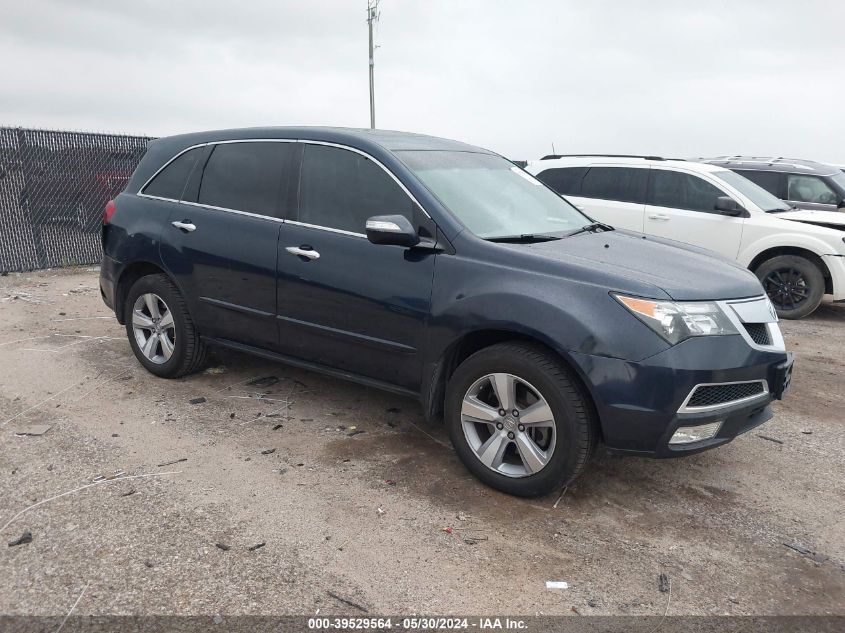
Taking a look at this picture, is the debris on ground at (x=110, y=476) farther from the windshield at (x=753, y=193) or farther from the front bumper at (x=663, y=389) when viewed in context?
the windshield at (x=753, y=193)

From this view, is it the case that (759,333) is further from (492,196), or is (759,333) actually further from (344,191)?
(344,191)

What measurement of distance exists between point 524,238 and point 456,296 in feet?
1.90

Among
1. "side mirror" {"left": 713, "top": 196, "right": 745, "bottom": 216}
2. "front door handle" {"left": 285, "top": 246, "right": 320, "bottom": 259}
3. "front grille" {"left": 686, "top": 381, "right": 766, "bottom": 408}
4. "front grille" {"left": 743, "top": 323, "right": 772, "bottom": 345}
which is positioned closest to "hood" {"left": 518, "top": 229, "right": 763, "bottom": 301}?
"front grille" {"left": 743, "top": 323, "right": 772, "bottom": 345}

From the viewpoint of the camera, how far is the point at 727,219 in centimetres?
834

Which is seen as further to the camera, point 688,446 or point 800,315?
point 800,315

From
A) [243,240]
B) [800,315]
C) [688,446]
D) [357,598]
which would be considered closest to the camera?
[357,598]

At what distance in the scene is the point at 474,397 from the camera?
3609mm

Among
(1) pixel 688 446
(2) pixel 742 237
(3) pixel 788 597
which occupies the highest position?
(2) pixel 742 237

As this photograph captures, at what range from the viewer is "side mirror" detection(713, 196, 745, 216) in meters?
8.19

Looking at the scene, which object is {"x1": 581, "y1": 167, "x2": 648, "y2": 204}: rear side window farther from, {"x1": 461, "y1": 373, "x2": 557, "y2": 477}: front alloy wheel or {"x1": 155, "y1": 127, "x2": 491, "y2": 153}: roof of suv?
{"x1": 461, "y1": 373, "x2": 557, "y2": 477}: front alloy wheel

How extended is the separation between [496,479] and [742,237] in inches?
241

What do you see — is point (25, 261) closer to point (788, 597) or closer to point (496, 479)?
point (496, 479)

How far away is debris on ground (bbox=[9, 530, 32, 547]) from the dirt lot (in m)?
0.03

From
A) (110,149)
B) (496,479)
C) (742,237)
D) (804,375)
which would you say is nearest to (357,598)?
(496,479)
